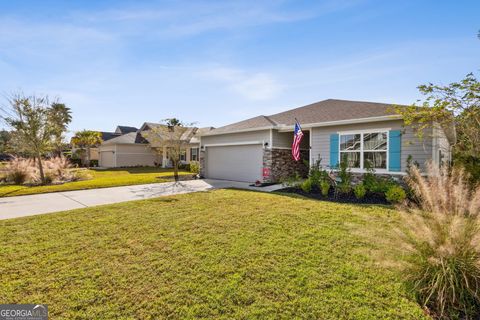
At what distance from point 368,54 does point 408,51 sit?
1297mm

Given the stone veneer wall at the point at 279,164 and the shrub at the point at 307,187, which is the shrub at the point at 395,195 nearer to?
the shrub at the point at 307,187

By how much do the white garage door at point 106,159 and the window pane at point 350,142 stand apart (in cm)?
2565

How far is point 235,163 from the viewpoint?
587 inches

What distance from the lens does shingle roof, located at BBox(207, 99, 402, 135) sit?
35.4 feet

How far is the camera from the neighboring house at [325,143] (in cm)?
936

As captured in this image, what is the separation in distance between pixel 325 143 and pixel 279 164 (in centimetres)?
281

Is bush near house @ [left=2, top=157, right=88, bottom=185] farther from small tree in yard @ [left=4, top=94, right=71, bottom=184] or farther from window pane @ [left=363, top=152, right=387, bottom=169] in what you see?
window pane @ [left=363, top=152, right=387, bottom=169]

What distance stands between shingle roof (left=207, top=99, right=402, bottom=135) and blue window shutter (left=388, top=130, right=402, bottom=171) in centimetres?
87

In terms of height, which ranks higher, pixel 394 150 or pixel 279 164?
pixel 394 150

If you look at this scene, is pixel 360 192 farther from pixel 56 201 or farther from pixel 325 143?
pixel 56 201

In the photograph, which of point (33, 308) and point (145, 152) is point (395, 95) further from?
point (145, 152)

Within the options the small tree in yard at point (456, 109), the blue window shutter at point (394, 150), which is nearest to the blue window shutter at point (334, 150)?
the blue window shutter at point (394, 150)

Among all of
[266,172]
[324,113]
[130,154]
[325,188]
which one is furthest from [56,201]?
[130,154]

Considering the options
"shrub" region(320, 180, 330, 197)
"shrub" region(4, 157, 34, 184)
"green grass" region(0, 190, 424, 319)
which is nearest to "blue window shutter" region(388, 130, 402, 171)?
"shrub" region(320, 180, 330, 197)
